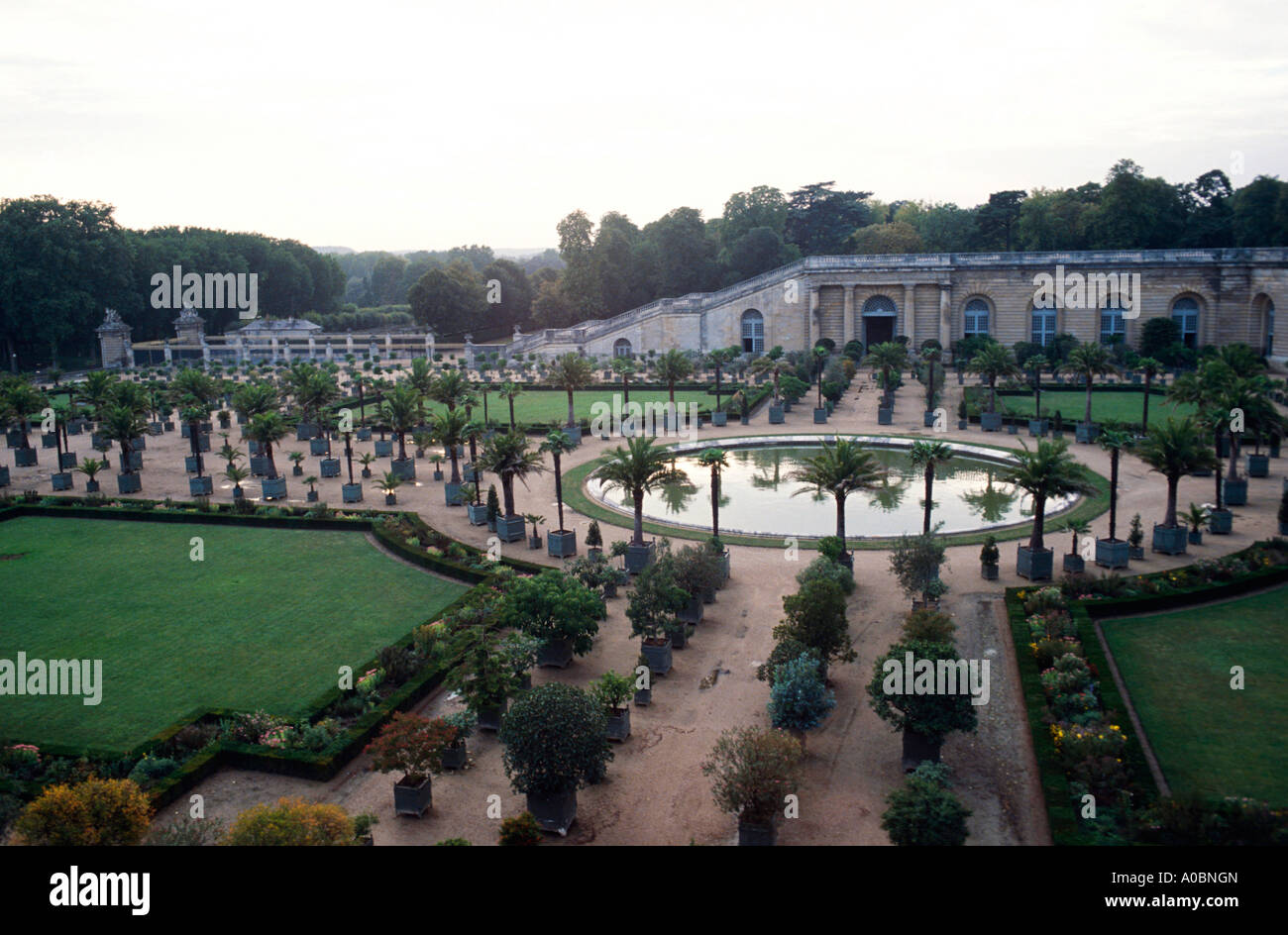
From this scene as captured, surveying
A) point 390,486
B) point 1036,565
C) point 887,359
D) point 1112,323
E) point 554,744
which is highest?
point 1112,323

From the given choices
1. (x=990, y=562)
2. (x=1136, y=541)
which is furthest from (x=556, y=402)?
(x=1136, y=541)

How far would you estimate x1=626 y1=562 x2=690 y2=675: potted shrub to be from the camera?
23875mm

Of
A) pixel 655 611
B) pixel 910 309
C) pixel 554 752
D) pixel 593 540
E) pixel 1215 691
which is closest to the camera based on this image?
pixel 554 752

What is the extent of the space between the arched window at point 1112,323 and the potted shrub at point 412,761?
69200 millimetres

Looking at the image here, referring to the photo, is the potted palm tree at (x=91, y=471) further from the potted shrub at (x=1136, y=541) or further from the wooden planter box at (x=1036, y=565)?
the potted shrub at (x=1136, y=541)

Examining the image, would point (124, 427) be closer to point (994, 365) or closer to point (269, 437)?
point (269, 437)

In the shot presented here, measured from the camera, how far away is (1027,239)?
8631 cm

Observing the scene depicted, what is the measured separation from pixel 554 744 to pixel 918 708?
7.01 m

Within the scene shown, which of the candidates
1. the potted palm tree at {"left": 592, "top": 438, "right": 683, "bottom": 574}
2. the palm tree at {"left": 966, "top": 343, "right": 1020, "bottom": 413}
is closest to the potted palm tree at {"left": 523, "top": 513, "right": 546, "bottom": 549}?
the potted palm tree at {"left": 592, "top": 438, "right": 683, "bottom": 574}

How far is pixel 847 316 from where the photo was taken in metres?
78.8
